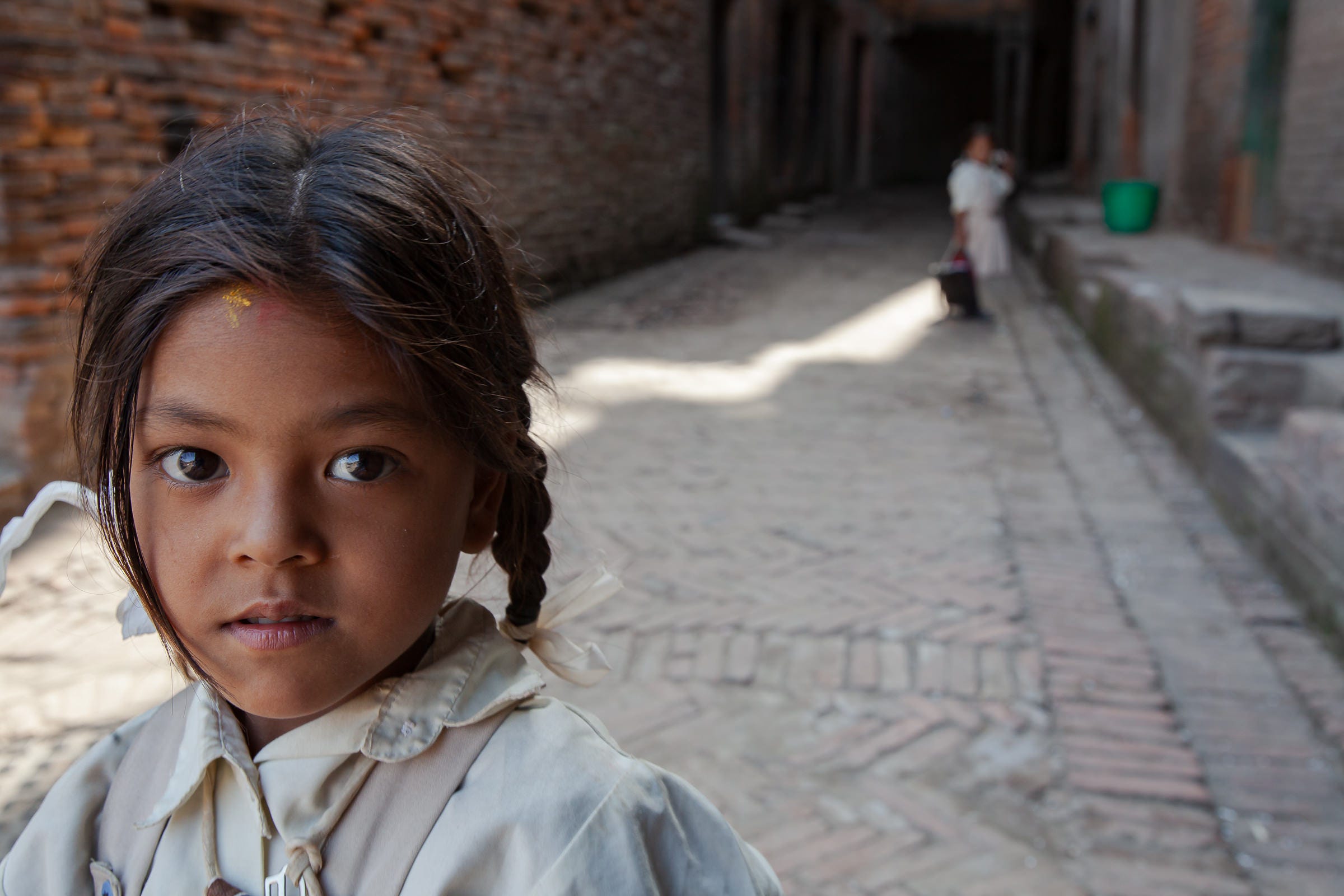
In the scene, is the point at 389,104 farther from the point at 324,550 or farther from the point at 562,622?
the point at 324,550

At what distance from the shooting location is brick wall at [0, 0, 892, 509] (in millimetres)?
4234

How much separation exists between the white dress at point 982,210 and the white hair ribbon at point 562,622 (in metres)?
8.83

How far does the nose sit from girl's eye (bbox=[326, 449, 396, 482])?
0.10 ft

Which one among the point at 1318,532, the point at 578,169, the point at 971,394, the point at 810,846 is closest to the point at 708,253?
the point at 578,169

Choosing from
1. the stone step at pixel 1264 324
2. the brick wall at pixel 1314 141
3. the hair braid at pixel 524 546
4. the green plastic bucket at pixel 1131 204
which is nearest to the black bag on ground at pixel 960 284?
the brick wall at pixel 1314 141

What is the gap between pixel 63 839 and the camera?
1075mm

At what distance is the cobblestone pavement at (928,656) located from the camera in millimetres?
2438

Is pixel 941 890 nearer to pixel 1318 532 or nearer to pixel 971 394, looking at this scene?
pixel 1318 532

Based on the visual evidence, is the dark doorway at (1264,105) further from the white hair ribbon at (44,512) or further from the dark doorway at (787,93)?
the white hair ribbon at (44,512)

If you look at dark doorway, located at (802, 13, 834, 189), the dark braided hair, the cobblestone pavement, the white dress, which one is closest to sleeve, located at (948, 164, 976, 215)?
the white dress

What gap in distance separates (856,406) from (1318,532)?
10.3 ft

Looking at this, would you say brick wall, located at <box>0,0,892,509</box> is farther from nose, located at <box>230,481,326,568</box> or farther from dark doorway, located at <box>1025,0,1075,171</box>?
dark doorway, located at <box>1025,0,1075,171</box>

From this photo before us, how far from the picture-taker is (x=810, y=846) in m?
2.43

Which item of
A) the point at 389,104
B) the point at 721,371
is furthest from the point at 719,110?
the point at 721,371
